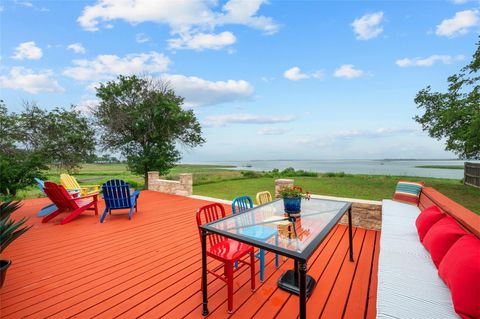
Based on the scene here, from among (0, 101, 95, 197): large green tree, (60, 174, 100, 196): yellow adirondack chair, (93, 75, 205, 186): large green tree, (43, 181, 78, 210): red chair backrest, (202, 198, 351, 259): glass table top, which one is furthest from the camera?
(93, 75, 205, 186): large green tree

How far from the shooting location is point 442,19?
4750 millimetres

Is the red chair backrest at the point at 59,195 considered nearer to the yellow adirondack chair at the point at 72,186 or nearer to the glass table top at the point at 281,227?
the yellow adirondack chair at the point at 72,186

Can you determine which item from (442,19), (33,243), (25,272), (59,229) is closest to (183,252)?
(25,272)

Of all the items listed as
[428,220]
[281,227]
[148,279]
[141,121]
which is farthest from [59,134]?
[428,220]

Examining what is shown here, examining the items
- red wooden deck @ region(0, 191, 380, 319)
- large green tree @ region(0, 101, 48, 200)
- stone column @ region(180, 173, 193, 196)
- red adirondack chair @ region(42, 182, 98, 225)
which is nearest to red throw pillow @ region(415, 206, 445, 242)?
red wooden deck @ region(0, 191, 380, 319)

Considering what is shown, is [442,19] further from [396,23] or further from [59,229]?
[59,229]

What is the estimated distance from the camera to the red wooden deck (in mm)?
1770

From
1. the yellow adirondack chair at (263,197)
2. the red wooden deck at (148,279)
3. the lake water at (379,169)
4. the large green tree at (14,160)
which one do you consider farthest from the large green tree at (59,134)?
the lake water at (379,169)

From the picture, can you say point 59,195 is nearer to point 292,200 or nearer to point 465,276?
point 292,200

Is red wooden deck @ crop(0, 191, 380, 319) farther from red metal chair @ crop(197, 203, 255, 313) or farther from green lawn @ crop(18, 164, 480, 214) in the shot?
green lawn @ crop(18, 164, 480, 214)

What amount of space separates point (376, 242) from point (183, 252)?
284 centimetres

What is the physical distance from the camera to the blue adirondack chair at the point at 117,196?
14.1 ft

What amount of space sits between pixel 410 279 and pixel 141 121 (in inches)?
418

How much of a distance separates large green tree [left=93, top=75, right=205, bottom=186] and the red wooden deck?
7000mm
